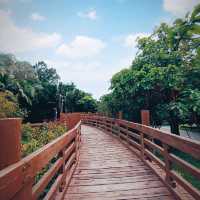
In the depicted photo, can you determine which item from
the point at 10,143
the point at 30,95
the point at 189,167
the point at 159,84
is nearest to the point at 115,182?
the point at 189,167

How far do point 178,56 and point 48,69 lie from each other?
166 ft

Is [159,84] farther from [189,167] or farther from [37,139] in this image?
[189,167]

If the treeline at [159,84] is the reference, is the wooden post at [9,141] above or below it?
below

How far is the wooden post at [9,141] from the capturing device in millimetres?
1296

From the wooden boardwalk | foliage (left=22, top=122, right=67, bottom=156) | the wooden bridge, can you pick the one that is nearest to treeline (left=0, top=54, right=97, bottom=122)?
foliage (left=22, top=122, right=67, bottom=156)

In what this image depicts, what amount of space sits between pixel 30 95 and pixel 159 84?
1740 cm

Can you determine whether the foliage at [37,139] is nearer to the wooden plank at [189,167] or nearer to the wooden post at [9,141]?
the wooden plank at [189,167]

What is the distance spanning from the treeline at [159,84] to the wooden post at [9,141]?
7152mm

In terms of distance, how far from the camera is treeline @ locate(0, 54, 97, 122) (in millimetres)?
16625

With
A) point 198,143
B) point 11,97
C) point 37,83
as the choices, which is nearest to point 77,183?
point 198,143

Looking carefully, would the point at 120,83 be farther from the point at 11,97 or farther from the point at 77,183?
the point at 11,97

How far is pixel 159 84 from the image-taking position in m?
10.2

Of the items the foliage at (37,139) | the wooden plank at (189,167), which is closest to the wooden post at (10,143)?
the wooden plank at (189,167)

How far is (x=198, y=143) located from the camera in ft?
7.78
